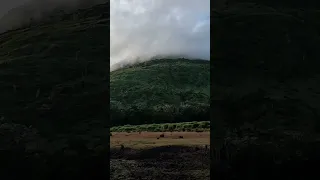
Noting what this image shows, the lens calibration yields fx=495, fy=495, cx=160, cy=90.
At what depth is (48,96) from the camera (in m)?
8.58

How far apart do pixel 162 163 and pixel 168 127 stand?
0.78 meters

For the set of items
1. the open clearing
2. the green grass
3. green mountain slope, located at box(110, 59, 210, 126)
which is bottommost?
the open clearing

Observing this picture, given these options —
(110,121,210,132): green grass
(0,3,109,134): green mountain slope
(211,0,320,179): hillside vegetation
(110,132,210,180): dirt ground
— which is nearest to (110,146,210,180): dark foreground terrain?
(110,132,210,180): dirt ground

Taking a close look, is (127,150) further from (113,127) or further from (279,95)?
Answer: (279,95)

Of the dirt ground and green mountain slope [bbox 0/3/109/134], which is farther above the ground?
green mountain slope [bbox 0/3/109/134]

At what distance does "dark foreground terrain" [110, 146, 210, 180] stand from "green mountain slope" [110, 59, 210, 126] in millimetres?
682

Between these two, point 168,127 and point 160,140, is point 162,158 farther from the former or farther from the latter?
point 168,127

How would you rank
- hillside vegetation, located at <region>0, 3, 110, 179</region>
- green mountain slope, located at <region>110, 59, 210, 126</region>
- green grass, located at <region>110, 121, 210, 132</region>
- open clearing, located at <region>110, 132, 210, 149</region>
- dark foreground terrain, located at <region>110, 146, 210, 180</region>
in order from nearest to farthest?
hillside vegetation, located at <region>0, 3, 110, 179</region> < dark foreground terrain, located at <region>110, 146, 210, 180</region> < open clearing, located at <region>110, 132, 210, 149</region> < green grass, located at <region>110, 121, 210, 132</region> < green mountain slope, located at <region>110, 59, 210, 126</region>

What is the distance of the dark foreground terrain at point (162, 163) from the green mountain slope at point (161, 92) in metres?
0.68

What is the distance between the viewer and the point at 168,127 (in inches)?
385

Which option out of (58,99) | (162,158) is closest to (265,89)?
(162,158)

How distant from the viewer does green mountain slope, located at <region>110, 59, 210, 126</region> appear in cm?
984

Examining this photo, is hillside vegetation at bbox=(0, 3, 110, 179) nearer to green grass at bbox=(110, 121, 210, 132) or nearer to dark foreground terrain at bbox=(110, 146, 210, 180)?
dark foreground terrain at bbox=(110, 146, 210, 180)

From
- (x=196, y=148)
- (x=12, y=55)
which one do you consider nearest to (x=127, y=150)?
(x=196, y=148)
